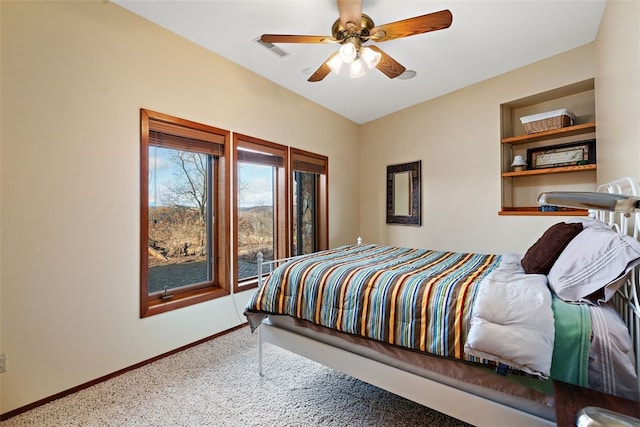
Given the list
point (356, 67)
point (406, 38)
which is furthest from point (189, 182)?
point (406, 38)

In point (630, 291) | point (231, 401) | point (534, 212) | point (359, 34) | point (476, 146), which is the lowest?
point (231, 401)

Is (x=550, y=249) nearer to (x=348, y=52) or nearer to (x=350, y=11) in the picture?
(x=348, y=52)

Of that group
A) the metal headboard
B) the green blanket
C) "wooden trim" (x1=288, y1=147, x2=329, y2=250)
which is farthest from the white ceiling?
the green blanket

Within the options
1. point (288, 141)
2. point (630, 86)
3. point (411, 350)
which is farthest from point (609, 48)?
point (288, 141)

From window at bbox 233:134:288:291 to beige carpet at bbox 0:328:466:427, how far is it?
104cm

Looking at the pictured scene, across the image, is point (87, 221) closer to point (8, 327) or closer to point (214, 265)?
point (8, 327)

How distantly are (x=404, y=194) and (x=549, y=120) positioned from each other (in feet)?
6.08

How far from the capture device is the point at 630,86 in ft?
5.70

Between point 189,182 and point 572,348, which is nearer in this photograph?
point 572,348

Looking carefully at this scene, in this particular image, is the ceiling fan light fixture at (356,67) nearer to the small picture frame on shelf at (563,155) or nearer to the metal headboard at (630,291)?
the metal headboard at (630,291)

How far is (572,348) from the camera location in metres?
1.11

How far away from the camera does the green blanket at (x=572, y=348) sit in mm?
1088

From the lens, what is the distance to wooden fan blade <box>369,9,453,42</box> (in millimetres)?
1717

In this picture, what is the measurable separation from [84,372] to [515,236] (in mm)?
4167
